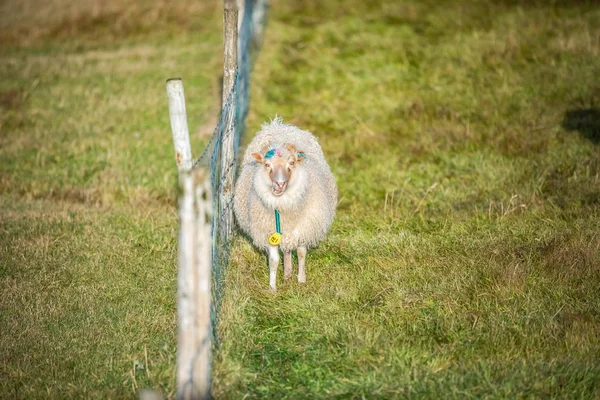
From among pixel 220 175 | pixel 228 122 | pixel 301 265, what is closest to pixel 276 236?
pixel 301 265

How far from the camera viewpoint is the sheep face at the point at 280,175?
607 centimetres

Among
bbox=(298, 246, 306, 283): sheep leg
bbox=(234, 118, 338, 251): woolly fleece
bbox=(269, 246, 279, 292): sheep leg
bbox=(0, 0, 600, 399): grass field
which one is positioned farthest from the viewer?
bbox=(298, 246, 306, 283): sheep leg

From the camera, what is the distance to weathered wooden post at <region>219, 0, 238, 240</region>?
7348mm

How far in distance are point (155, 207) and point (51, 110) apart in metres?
6.10

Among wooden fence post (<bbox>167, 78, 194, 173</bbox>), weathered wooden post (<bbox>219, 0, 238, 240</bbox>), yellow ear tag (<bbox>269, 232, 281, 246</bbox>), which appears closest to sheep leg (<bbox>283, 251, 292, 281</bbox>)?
yellow ear tag (<bbox>269, 232, 281, 246</bbox>)

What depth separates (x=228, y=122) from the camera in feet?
24.5


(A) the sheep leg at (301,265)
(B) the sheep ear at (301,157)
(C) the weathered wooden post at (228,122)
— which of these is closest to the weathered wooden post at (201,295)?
(B) the sheep ear at (301,157)

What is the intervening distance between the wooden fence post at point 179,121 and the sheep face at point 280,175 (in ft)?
3.30

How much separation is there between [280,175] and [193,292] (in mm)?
2044

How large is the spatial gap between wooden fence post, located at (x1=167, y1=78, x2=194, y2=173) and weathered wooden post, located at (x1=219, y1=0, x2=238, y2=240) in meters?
2.12

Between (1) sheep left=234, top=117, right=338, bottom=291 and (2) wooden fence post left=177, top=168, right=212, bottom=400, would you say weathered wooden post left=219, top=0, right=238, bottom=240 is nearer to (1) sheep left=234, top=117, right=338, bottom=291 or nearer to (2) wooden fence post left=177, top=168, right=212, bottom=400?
(1) sheep left=234, top=117, right=338, bottom=291

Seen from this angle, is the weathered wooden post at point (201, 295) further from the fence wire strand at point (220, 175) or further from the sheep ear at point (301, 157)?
the sheep ear at point (301, 157)

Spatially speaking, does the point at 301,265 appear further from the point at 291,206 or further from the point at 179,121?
the point at 179,121

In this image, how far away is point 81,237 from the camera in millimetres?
7992
